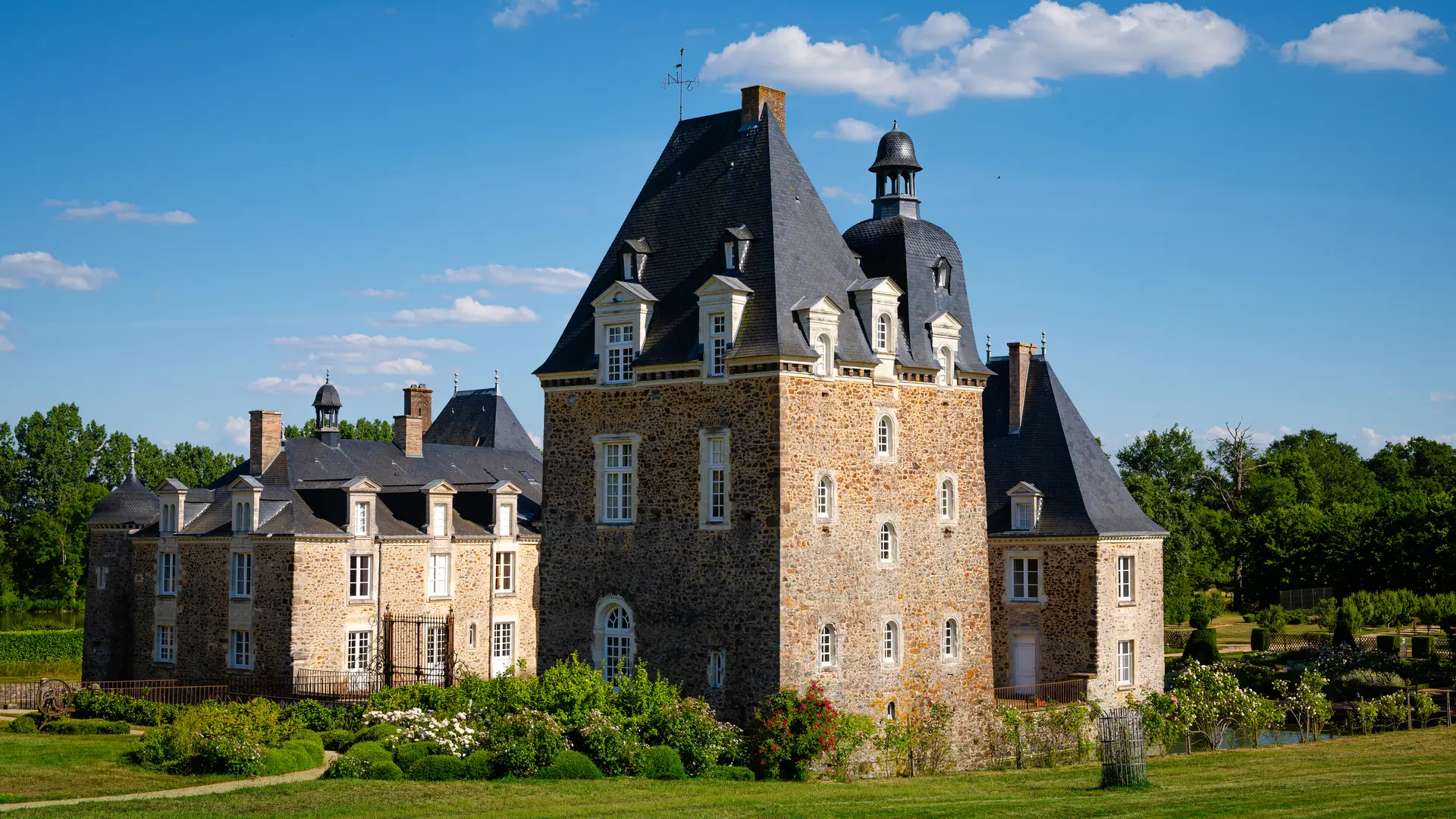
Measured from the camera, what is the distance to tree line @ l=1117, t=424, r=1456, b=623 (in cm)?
6144

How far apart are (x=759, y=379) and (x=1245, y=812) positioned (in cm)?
1326

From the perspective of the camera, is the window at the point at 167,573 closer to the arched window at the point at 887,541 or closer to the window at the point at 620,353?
the window at the point at 620,353

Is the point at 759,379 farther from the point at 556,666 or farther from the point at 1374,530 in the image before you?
the point at 1374,530

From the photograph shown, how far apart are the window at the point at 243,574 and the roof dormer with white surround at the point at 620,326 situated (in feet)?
52.8

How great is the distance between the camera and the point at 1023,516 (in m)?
40.8

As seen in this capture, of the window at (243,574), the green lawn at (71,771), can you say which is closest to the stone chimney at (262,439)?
the window at (243,574)

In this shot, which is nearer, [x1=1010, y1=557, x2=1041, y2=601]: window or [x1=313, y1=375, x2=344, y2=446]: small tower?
[x1=1010, y1=557, x2=1041, y2=601]: window

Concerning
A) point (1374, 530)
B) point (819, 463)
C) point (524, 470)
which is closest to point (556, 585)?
point (819, 463)

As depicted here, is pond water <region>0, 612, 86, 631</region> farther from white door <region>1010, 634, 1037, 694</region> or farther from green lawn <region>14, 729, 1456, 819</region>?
green lawn <region>14, 729, 1456, 819</region>

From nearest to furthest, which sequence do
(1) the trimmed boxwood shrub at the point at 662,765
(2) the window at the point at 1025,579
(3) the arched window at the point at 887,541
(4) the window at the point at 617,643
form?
(1) the trimmed boxwood shrub at the point at 662,765 < (3) the arched window at the point at 887,541 < (4) the window at the point at 617,643 < (2) the window at the point at 1025,579

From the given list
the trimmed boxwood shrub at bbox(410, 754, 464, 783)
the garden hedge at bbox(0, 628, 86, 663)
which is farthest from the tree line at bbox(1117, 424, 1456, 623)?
the garden hedge at bbox(0, 628, 86, 663)

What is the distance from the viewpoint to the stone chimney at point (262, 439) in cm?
4541

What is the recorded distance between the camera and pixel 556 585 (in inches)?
1312

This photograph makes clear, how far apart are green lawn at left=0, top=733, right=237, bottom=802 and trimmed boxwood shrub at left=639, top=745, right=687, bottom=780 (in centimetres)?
757
